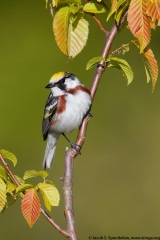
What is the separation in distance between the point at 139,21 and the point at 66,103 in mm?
1519

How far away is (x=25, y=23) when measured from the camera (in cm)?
472

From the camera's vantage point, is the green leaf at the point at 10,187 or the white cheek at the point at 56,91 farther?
the white cheek at the point at 56,91

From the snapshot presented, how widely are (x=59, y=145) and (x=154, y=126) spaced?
842 millimetres

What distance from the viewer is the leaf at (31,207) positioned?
145 centimetres

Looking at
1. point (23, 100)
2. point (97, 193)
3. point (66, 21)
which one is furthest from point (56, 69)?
point (66, 21)

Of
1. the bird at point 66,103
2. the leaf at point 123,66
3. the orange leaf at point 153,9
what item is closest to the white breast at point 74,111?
the bird at point 66,103

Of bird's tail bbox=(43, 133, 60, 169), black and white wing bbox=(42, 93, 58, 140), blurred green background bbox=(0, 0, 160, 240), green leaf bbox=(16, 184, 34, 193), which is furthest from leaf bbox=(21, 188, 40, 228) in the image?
blurred green background bbox=(0, 0, 160, 240)

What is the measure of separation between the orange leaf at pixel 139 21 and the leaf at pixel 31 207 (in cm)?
51

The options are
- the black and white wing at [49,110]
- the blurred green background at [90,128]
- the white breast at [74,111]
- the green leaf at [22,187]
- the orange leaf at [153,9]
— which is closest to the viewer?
the green leaf at [22,187]

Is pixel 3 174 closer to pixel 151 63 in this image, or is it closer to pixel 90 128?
pixel 151 63

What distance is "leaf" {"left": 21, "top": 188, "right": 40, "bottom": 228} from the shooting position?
1.45 meters

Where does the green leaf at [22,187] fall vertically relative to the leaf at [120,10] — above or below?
below

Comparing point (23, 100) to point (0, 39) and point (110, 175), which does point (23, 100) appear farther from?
point (110, 175)

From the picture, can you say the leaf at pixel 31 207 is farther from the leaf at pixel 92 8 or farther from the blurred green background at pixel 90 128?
the blurred green background at pixel 90 128
